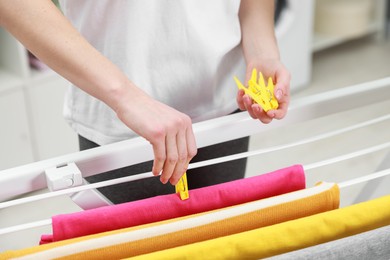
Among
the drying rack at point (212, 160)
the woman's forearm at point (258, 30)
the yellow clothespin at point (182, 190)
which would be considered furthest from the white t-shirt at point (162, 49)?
the yellow clothespin at point (182, 190)

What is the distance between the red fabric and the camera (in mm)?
705

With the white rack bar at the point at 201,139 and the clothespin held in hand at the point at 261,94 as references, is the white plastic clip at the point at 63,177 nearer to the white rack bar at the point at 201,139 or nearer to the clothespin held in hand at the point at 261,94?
the white rack bar at the point at 201,139

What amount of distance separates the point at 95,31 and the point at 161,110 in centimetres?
27

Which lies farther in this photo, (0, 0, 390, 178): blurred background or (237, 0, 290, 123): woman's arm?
(0, 0, 390, 178): blurred background

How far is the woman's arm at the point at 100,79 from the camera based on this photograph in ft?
A: 2.35

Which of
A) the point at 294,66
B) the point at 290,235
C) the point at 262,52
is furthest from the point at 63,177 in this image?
the point at 294,66

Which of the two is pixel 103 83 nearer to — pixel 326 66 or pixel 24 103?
pixel 24 103

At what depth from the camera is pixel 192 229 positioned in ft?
2.28

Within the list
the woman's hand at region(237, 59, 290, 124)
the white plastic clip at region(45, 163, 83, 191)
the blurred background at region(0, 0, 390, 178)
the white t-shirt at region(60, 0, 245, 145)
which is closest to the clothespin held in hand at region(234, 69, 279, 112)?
the woman's hand at region(237, 59, 290, 124)

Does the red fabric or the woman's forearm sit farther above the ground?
the woman's forearm

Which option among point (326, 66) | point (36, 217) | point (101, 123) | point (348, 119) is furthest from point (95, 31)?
point (326, 66)

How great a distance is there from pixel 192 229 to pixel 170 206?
0.05 m

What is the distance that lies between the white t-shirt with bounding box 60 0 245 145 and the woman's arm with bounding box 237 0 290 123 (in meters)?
0.02

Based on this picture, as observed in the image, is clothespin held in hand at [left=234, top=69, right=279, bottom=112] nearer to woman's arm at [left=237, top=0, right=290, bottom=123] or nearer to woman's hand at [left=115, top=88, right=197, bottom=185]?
woman's arm at [left=237, top=0, right=290, bottom=123]
